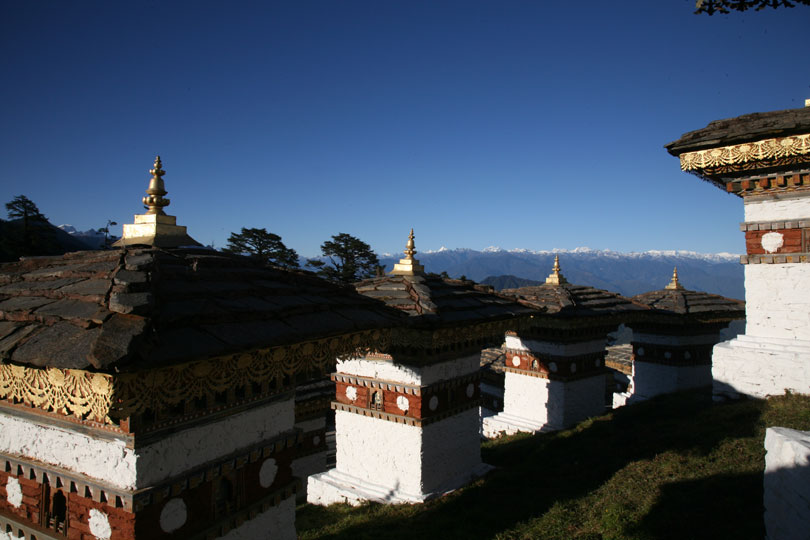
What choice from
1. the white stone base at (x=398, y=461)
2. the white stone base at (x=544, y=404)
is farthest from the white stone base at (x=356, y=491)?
the white stone base at (x=544, y=404)

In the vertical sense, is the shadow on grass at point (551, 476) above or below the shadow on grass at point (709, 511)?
below

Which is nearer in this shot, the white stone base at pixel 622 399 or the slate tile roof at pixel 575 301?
the slate tile roof at pixel 575 301

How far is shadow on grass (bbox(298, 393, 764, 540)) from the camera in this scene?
227 inches

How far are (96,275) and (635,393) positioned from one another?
521 inches

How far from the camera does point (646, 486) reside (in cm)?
576

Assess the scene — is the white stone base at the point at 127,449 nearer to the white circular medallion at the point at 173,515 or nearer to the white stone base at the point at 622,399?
the white circular medallion at the point at 173,515

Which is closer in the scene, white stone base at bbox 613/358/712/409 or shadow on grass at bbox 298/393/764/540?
shadow on grass at bbox 298/393/764/540

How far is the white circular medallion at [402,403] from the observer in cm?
682

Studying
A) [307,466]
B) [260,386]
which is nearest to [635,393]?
[307,466]

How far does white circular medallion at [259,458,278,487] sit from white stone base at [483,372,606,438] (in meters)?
7.23

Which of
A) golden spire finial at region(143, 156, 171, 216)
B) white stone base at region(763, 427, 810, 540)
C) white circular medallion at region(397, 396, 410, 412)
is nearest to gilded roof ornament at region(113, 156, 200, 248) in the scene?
golden spire finial at region(143, 156, 171, 216)

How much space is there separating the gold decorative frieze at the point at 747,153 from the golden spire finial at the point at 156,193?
6807 mm

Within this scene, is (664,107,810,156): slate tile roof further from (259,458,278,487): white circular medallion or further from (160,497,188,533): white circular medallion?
(160,497,188,533): white circular medallion

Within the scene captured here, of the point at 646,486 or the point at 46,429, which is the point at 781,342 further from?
the point at 46,429
